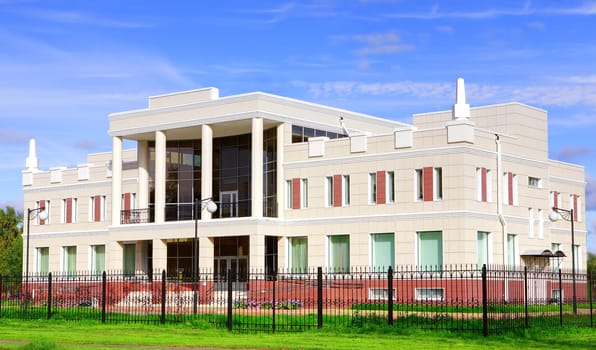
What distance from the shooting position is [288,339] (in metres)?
29.2

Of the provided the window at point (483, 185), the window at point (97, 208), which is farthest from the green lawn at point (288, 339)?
the window at point (97, 208)

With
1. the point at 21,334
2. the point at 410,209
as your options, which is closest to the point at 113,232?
the point at 410,209


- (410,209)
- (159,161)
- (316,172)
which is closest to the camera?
(410,209)

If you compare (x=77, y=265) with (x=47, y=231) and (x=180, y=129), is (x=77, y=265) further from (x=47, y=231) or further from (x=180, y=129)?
(x=180, y=129)

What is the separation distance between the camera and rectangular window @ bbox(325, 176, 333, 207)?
2315 inches

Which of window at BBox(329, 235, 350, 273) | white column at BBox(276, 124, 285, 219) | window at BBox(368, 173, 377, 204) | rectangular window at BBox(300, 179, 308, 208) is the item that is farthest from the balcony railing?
window at BBox(368, 173, 377, 204)

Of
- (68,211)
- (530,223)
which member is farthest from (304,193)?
(68,211)

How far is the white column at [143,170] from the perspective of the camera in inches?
2638

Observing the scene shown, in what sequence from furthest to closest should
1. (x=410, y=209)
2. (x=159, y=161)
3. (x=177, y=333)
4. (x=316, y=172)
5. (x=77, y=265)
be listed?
(x=77, y=265) → (x=159, y=161) → (x=316, y=172) → (x=410, y=209) → (x=177, y=333)

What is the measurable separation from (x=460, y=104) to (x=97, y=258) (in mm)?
30776

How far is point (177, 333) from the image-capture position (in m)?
32.4

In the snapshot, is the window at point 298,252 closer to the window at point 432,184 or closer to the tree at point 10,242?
the window at point 432,184

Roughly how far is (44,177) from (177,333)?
47.9 m

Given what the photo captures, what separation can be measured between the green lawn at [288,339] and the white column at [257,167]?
24384 millimetres
